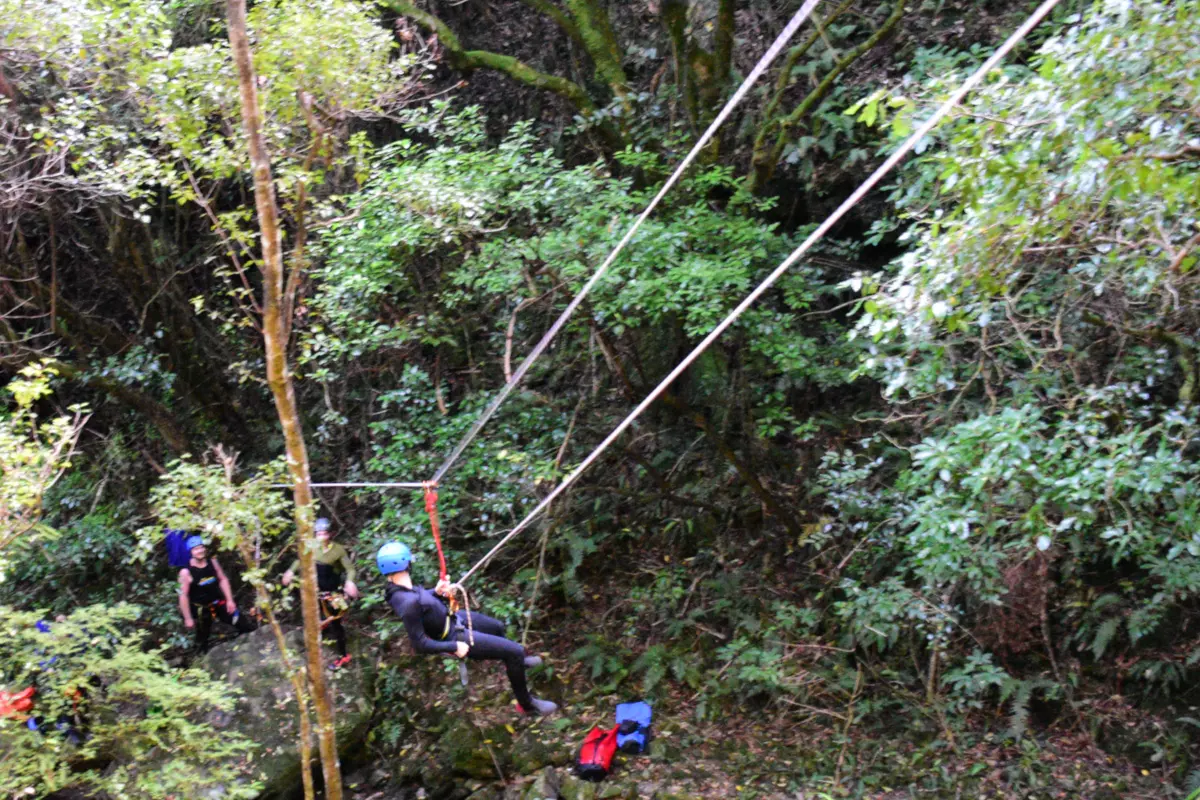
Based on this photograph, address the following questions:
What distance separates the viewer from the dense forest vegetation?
16.3 feet

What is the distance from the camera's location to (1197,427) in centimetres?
525

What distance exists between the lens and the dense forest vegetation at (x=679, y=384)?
16.3 feet

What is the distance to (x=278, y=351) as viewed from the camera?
183 inches

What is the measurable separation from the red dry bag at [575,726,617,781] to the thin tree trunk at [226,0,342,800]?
2301mm

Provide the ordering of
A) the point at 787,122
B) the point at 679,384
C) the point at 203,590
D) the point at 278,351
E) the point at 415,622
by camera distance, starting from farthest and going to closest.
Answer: the point at 679,384 < the point at 203,590 < the point at 787,122 < the point at 415,622 < the point at 278,351

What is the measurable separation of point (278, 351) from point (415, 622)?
1.93m

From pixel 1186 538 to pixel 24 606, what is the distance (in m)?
11.5

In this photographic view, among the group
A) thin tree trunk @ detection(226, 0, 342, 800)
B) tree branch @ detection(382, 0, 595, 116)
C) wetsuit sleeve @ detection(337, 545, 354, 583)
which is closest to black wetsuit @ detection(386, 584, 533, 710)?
thin tree trunk @ detection(226, 0, 342, 800)

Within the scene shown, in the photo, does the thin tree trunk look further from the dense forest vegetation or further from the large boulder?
the large boulder

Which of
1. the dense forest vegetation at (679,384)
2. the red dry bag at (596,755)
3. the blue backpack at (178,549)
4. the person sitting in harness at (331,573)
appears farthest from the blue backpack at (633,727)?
the blue backpack at (178,549)

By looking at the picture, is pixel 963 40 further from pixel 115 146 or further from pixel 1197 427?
pixel 115 146

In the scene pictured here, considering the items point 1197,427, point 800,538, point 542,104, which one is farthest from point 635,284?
point 542,104

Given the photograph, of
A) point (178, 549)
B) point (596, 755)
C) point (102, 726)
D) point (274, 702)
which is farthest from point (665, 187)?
point (178, 549)

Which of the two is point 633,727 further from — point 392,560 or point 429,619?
point 392,560
